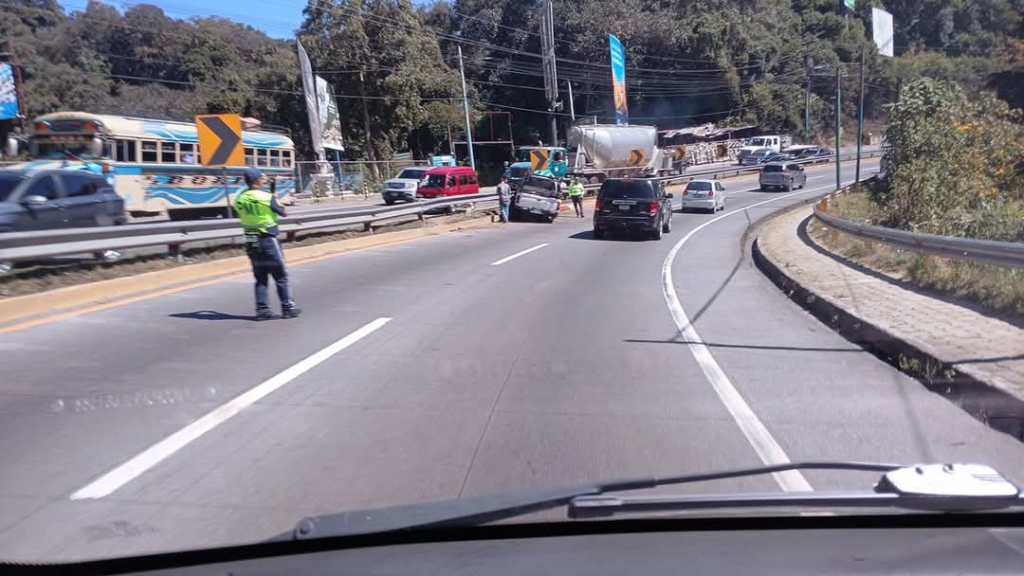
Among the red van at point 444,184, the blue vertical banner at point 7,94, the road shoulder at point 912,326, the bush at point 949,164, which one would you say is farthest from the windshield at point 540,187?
the blue vertical banner at point 7,94

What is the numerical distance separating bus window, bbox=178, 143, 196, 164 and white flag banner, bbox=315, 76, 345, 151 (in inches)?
752

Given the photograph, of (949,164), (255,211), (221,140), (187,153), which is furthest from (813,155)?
(255,211)

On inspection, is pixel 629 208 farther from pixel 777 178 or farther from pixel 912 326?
pixel 777 178

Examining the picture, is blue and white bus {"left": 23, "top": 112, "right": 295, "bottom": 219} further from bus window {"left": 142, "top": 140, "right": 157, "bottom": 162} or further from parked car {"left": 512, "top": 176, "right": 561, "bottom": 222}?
parked car {"left": 512, "top": 176, "right": 561, "bottom": 222}

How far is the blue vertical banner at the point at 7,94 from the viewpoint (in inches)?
1495

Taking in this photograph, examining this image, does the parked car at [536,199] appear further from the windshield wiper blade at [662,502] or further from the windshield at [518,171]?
the windshield wiper blade at [662,502]

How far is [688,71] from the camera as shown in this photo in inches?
3169

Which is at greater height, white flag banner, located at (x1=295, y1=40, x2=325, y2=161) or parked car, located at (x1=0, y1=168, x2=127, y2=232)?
white flag banner, located at (x1=295, y1=40, x2=325, y2=161)

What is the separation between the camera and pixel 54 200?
16203mm

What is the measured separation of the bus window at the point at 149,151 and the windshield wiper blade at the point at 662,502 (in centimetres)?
2537

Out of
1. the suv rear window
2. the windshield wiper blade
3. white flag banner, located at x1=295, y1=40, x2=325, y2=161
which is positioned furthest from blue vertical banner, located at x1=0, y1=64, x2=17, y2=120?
the windshield wiper blade

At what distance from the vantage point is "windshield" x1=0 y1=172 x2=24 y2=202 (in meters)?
15.4

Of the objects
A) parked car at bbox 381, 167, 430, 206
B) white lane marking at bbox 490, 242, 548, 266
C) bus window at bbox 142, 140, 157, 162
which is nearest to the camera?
white lane marking at bbox 490, 242, 548, 266

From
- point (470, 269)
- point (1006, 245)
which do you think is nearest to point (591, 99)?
point (470, 269)
